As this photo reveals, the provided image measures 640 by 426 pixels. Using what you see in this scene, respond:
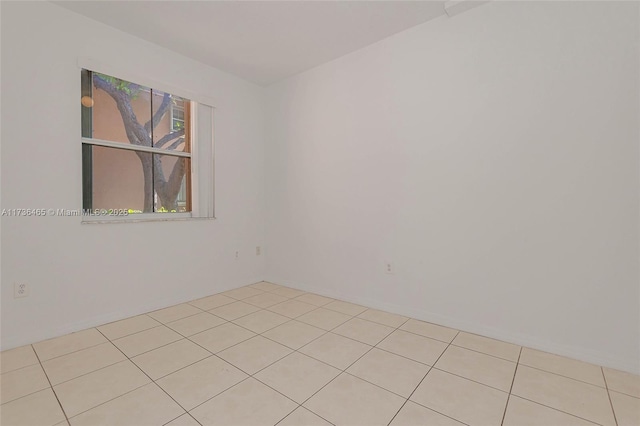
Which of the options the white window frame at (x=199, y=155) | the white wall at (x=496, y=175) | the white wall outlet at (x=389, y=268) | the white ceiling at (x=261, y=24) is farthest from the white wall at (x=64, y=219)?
the white wall outlet at (x=389, y=268)

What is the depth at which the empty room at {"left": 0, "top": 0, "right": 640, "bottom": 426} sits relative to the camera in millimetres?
1674

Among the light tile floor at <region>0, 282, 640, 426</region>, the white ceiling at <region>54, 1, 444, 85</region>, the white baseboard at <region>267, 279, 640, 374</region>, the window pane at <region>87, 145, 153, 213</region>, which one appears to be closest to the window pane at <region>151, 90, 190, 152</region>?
the window pane at <region>87, 145, 153, 213</region>

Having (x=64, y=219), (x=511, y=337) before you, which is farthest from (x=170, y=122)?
(x=511, y=337)

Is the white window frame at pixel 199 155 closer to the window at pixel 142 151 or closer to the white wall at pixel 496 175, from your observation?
the window at pixel 142 151

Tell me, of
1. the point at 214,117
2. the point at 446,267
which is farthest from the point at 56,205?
the point at 446,267

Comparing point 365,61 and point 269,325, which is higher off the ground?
point 365,61

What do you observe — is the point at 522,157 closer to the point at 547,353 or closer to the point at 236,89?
the point at 547,353

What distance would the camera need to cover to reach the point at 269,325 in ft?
8.23

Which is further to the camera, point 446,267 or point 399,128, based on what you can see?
point 399,128

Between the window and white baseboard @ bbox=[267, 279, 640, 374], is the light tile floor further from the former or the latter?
the window

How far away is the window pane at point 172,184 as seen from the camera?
3.07 metres

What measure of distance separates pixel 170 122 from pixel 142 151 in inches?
18.2

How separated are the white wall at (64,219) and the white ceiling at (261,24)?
0.22 metres

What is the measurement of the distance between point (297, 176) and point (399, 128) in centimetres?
139
